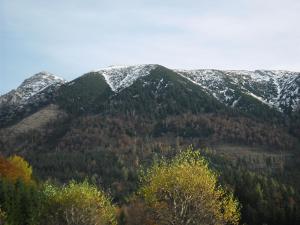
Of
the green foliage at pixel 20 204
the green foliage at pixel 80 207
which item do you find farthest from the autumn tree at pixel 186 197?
the green foliage at pixel 20 204

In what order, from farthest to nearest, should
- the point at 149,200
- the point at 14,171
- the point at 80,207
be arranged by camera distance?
the point at 14,171, the point at 80,207, the point at 149,200

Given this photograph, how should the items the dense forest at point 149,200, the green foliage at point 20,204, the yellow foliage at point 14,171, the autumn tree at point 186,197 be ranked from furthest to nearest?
the yellow foliage at point 14,171
the green foliage at point 20,204
the dense forest at point 149,200
the autumn tree at point 186,197

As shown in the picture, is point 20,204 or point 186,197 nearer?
point 186,197

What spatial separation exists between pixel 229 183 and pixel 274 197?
64.6 feet

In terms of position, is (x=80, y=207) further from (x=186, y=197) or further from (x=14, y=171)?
(x=14, y=171)

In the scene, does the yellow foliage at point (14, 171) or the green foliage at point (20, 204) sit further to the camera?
the yellow foliage at point (14, 171)

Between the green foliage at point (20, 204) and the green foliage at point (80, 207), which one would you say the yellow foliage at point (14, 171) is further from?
the green foliage at point (80, 207)

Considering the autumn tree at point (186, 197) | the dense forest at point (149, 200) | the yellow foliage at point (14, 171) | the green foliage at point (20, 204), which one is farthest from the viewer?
the yellow foliage at point (14, 171)

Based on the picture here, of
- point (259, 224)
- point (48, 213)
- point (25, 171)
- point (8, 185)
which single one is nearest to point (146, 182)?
point (48, 213)

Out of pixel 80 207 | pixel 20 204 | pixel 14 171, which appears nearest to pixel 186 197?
pixel 80 207

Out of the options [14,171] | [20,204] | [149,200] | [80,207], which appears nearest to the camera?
[149,200]

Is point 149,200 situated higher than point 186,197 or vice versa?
point 186,197

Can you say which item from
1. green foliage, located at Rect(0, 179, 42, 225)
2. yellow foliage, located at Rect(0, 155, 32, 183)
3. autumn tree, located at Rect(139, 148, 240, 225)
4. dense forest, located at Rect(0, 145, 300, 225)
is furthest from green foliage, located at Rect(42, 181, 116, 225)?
yellow foliage, located at Rect(0, 155, 32, 183)

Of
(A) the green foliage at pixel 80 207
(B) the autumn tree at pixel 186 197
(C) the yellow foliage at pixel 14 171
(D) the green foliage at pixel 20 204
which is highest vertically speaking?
(B) the autumn tree at pixel 186 197
